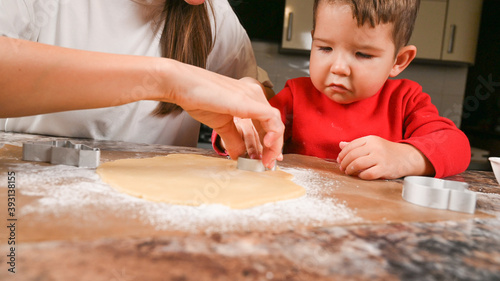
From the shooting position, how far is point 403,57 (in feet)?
3.82

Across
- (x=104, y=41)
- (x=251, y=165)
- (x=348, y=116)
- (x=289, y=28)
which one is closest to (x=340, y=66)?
(x=348, y=116)

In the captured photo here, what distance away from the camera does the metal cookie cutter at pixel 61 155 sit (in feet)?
2.33

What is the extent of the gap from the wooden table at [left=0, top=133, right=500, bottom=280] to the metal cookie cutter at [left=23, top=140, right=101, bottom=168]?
0.36ft

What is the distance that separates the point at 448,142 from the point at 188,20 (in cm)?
89

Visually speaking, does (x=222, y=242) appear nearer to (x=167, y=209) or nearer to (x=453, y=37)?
(x=167, y=209)

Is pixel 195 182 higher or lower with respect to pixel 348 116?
lower

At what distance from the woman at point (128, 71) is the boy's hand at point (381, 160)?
0.65 feet

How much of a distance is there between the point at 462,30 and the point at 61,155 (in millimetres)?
3246

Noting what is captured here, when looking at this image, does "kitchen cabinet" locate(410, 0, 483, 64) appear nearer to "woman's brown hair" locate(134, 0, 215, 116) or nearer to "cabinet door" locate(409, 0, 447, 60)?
"cabinet door" locate(409, 0, 447, 60)

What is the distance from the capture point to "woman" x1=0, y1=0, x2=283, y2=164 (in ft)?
2.01

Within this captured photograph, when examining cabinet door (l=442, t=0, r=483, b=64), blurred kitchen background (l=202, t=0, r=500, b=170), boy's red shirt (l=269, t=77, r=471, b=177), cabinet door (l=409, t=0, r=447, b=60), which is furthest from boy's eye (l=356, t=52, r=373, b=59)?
cabinet door (l=442, t=0, r=483, b=64)

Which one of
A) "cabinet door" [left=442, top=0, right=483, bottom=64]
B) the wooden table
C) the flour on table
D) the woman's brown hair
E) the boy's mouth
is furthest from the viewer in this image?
"cabinet door" [left=442, top=0, right=483, bottom=64]

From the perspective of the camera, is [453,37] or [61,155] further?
[453,37]

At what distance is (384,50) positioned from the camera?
40.9 inches
